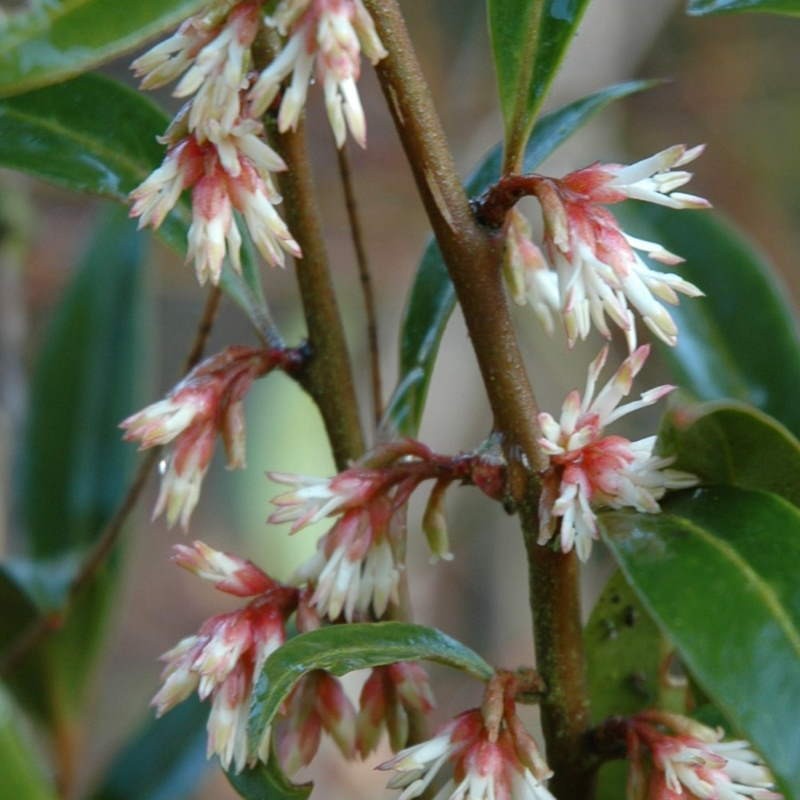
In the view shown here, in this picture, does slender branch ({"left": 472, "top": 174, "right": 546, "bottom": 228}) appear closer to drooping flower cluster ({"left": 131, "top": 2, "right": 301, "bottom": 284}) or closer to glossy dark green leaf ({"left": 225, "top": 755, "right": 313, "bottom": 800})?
drooping flower cluster ({"left": 131, "top": 2, "right": 301, "bottom": 284})

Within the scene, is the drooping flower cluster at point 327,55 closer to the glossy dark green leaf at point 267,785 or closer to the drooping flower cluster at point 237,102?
the drooping flower cluster at point 237,102

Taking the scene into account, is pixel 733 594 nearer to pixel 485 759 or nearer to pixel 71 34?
pixel 485 759

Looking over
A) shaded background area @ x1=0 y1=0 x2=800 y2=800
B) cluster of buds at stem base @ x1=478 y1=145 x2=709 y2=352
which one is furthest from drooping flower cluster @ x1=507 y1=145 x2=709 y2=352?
shaded background area @ x1=0 y1=0 x2=800 y2=800

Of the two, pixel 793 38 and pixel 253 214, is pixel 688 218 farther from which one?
pixel 793 38

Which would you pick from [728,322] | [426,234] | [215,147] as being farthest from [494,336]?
[426,234]

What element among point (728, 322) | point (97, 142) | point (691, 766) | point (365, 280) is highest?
point (97, 142)
